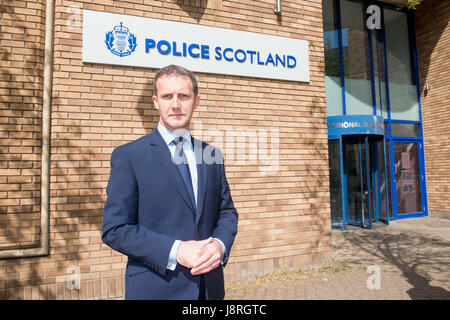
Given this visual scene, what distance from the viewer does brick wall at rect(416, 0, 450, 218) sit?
9.31 m

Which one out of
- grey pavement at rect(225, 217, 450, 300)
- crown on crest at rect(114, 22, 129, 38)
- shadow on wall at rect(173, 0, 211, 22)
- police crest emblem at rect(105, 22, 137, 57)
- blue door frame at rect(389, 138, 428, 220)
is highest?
shadow on wall at rect(173, 0, 211, 22)

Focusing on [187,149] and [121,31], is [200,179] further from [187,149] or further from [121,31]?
[121,31]

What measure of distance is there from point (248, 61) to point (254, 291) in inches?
139

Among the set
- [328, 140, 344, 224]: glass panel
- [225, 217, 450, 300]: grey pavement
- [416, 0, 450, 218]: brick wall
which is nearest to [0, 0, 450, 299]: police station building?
[225, 217, 450, 300]: grey pavement

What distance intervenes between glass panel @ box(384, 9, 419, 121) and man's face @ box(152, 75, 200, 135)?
10361 millimetres

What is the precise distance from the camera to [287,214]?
190 inches

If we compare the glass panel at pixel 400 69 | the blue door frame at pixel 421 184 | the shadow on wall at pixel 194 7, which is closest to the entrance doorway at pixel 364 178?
the blue door frame at pixel 421 184

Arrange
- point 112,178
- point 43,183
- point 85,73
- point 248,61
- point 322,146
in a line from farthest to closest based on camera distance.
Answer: point 322,146 → point 248,61 → point 85,73 → point 43,183 → point 112,178

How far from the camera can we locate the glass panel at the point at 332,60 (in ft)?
29.7

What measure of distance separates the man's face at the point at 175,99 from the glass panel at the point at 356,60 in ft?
28.7

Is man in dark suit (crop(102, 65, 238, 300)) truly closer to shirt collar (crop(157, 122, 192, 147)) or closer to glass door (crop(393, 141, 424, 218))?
shirt collar (crop(157, 122, 192, 147))

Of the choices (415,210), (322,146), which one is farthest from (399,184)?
(322,146)

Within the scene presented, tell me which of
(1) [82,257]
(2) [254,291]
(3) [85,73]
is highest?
(3) [85,73]

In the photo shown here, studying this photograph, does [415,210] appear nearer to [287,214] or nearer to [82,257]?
[287,214]
